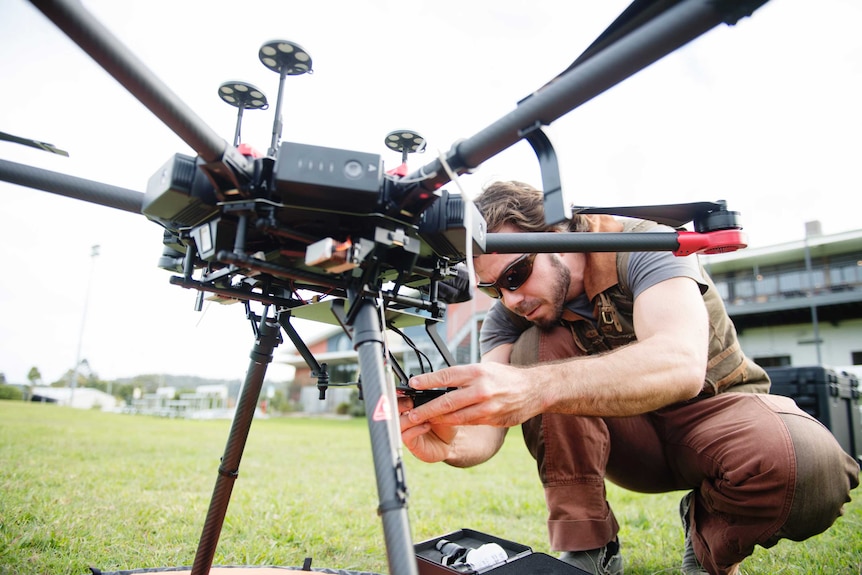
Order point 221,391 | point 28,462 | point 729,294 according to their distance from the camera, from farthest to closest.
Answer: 1. point 221,391
2. point 729,294
3. point 28,462

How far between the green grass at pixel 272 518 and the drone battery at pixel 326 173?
1885 mm

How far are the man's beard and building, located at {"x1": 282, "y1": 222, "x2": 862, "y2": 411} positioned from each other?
14595 millimetres

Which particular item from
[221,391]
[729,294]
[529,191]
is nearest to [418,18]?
[529,191]

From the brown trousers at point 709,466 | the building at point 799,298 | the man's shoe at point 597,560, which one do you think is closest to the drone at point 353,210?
the brown trousers at point 709,466

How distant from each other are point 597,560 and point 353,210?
1.90m

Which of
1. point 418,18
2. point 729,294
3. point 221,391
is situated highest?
point 729,294

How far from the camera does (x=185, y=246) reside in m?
1.17

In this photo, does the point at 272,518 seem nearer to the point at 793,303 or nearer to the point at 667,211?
the point at 667,211

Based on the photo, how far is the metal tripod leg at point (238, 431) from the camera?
130 cm

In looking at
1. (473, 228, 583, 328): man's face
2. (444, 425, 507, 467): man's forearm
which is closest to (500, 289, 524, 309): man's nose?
(473, 228, 583, 328): man's face

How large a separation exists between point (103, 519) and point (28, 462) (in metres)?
2.71

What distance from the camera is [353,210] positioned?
2.86ft

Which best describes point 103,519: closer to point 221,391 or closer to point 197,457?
point 197,457

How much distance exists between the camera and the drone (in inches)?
26.3
